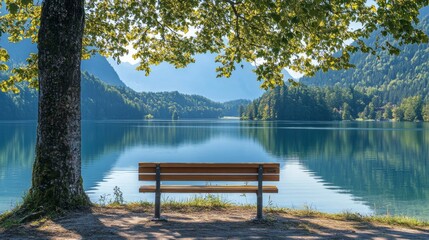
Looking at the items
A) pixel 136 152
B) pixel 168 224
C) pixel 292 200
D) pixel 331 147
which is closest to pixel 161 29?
pixel 168 224

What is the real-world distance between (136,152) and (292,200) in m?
36.3

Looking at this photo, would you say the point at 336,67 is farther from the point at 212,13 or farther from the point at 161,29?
the point at 161,29

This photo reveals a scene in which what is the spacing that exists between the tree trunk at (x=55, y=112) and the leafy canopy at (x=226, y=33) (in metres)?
2.23

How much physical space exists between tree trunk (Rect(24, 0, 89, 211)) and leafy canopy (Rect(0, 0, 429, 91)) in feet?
7.32

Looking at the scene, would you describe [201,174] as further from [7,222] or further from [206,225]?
[7,222]

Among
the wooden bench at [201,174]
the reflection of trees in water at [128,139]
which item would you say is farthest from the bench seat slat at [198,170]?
the reflection of trees in water at [128,139]

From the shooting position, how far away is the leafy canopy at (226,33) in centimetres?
1236

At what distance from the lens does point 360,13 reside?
12594 millimetres

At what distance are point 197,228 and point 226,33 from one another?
8109 mm

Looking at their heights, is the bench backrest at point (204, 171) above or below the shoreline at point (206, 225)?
above

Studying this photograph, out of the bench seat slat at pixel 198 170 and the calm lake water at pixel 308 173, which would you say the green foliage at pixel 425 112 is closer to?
the calm lake water at pixel 308 173

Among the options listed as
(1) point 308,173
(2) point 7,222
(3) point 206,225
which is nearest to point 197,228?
(3) point 206,225

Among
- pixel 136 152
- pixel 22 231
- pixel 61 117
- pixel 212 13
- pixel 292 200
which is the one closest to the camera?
pixel 22 231

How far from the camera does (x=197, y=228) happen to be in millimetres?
9266
